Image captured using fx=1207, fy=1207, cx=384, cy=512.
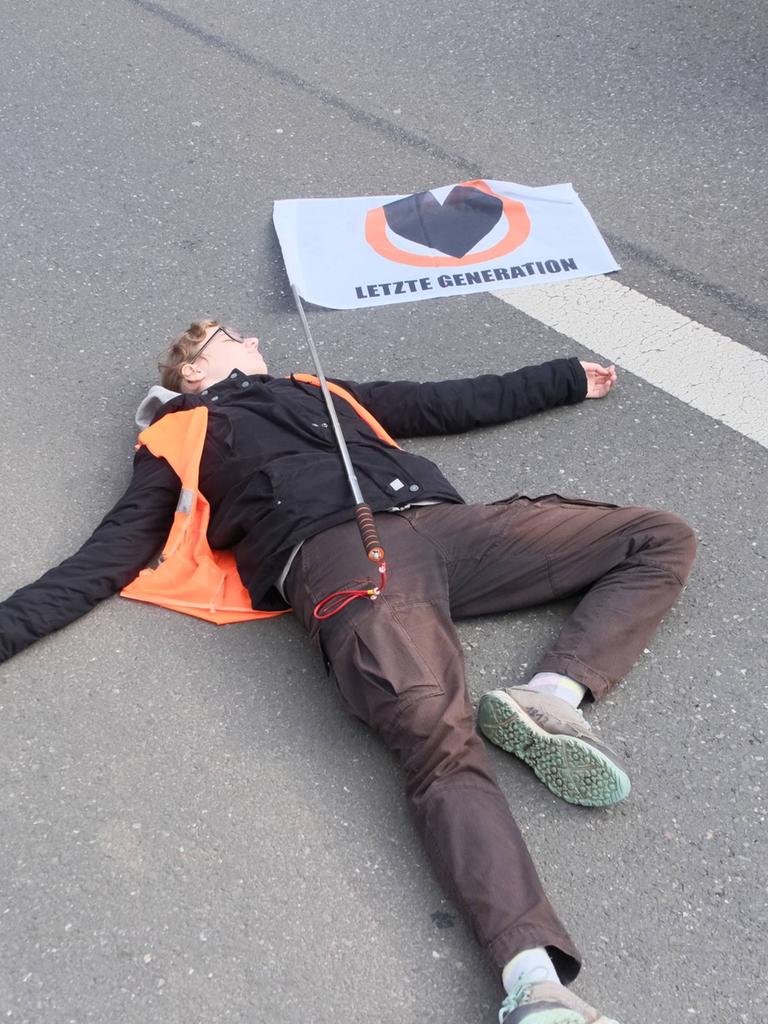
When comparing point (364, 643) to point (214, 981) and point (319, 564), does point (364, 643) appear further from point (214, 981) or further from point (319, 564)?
point (214, 981)

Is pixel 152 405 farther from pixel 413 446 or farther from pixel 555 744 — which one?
pixel 555 744

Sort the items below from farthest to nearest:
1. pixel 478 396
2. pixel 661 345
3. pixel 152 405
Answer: pixel 661 345 → pixel 478 396 → pixel 152 405

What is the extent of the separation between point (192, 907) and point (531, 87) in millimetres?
4428

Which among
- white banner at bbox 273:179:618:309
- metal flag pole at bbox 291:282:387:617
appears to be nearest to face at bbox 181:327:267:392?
metal flag pole at bbox 291:282:387:617

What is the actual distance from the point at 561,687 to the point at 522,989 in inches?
29.9

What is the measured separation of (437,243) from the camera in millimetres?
4559

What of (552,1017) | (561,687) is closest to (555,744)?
(561,687)

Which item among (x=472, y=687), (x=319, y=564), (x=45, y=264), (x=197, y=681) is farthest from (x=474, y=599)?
(x=45, y=264)

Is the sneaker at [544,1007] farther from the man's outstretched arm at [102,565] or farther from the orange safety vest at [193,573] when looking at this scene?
the man's outstretched arm at [102,565]

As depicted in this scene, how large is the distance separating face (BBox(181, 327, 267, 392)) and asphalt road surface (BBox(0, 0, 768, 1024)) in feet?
1.24

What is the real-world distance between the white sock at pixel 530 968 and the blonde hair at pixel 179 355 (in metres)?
2.03

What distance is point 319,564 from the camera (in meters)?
2.88

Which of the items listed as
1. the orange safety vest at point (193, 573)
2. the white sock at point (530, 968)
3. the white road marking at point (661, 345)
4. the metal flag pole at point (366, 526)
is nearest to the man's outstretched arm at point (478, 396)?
the white road marking at point (661, 345)

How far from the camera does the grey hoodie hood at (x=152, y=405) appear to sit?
3.48 m
